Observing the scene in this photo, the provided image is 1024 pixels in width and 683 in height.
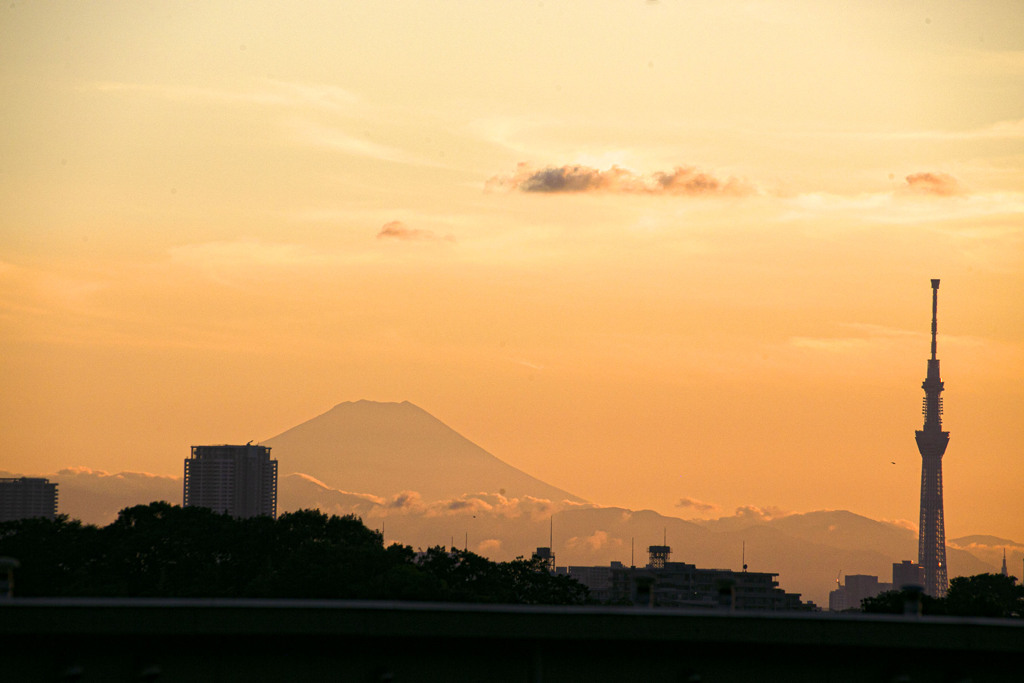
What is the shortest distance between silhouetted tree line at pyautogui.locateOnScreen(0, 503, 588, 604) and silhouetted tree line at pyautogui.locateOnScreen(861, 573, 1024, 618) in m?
42.6

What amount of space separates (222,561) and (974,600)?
81.9 meters

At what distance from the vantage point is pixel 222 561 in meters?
143

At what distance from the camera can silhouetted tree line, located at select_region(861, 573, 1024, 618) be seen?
146750 mm

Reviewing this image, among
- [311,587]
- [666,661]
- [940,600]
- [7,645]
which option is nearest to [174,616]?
[7,645]

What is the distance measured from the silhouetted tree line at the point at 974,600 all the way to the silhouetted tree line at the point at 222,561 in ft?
140

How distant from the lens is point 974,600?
149250 millimetres

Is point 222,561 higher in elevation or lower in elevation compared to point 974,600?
higher

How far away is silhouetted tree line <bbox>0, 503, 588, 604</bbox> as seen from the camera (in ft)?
430

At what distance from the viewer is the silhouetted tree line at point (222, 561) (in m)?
131

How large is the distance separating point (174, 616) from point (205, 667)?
1584 mm

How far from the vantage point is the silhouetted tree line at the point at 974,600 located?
146750mm

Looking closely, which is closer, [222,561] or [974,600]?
[222,561]

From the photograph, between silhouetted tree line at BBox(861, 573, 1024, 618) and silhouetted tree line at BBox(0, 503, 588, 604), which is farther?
silhouetted tree line at BBox(861, 573, 1024, 618)

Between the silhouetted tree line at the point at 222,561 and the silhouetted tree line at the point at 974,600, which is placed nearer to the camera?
the silhouetted tree line at the point at 222,561
